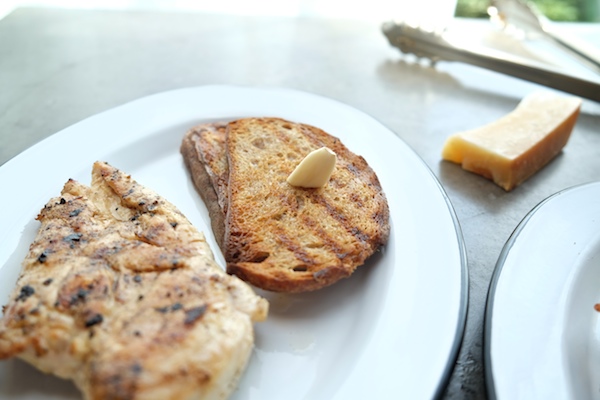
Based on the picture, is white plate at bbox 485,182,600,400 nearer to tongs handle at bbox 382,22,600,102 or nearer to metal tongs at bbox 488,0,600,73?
tongs handle at bbox 382,22,600,102

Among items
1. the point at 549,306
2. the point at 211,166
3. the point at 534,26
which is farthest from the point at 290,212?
the point at 534,26

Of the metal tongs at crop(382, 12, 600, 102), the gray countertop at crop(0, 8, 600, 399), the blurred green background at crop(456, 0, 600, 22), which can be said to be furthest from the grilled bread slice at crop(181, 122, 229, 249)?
the blurred green background at crop(456, 0, 600, 22)

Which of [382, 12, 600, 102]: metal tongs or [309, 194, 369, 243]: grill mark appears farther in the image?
[382, 12, 600, 102]: metal tongs

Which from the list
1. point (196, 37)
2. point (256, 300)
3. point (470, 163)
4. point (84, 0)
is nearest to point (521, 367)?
point (256, 300)

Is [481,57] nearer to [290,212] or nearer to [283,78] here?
[283,78]

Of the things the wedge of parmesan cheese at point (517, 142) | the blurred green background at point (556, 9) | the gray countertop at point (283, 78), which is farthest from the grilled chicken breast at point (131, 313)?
the blurred green background at point (556, 9)

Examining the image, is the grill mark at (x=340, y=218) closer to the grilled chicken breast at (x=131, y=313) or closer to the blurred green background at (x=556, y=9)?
the grilled chicken breast at (x=131, y=313)
